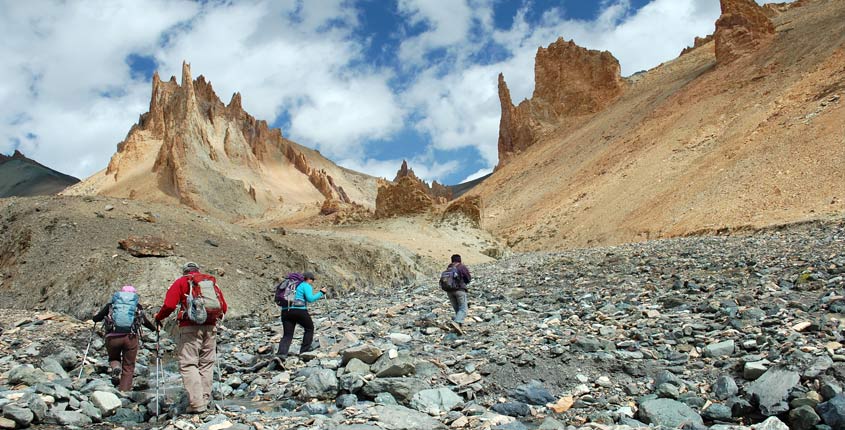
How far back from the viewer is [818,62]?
41344mm

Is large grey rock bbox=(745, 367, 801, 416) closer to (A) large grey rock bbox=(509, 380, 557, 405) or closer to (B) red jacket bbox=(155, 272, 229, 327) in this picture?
(A) large grey rock bbox=(509, 380, 557, 405)

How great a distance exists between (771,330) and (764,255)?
27.7ft

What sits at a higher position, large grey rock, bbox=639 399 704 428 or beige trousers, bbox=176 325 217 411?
beige trousers, bbox=176 325 217 411

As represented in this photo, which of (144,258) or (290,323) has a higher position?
(144,258)

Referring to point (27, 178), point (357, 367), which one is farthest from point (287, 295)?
point (27, 178)

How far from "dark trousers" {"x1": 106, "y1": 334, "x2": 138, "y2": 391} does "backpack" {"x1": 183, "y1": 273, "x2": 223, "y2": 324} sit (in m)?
2.20

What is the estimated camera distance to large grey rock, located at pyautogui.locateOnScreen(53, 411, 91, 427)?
246 inches

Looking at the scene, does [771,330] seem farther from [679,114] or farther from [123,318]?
[679,114]

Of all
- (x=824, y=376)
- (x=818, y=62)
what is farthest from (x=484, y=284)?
(x=818, y=62)

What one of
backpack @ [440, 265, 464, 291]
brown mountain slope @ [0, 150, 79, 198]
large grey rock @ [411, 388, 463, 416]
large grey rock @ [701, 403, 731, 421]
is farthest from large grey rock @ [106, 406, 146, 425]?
brown mountain slope @ [0, 150, 79, 198]

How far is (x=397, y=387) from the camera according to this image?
730 cm

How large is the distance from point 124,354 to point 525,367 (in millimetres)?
5770

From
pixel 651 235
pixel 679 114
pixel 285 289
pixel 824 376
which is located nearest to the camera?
pixel 824 376

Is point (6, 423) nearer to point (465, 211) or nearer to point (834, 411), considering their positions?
point (834, 411)
